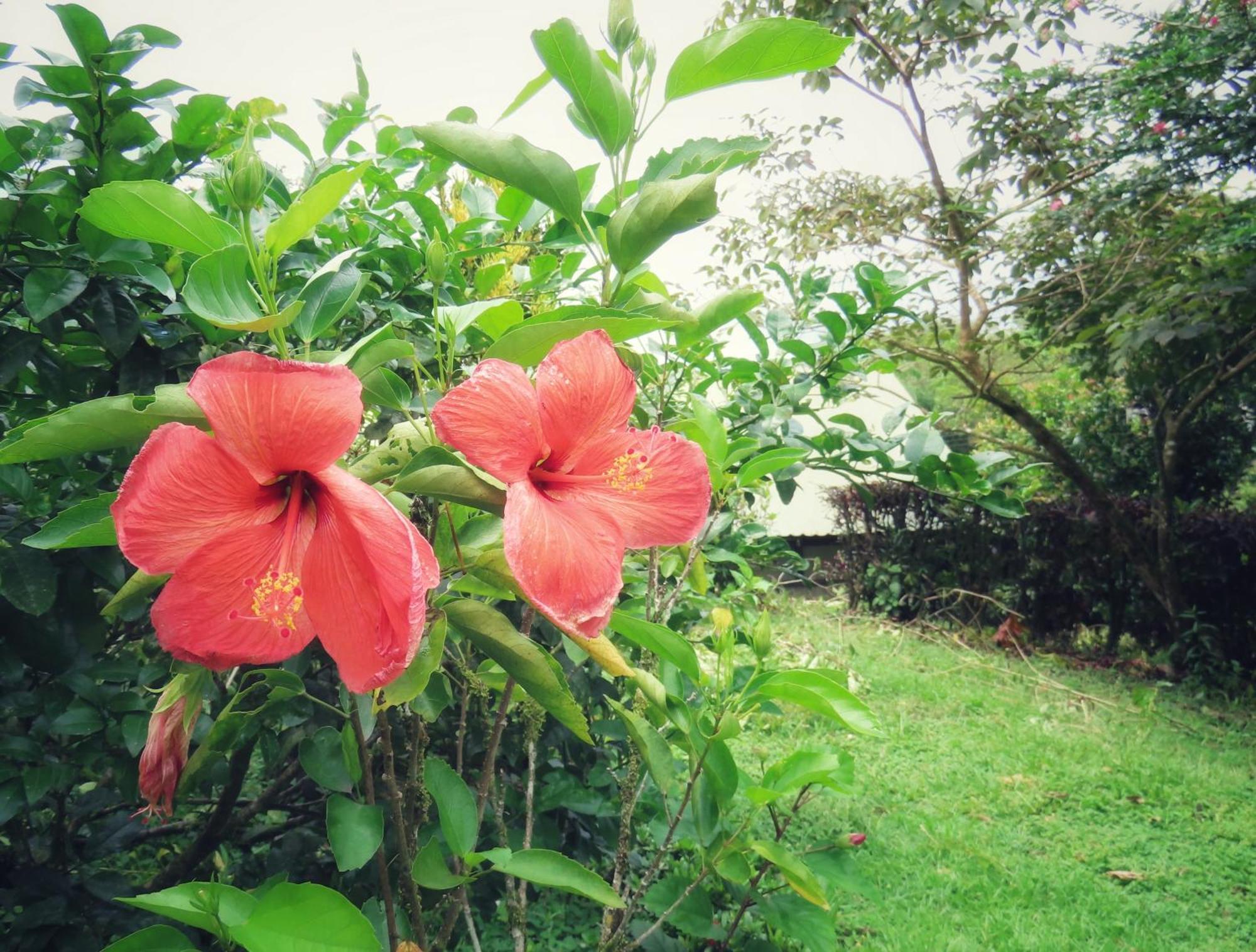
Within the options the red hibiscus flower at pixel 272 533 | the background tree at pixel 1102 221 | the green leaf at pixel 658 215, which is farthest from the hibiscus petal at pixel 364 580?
the background tree at pixel 1102 221

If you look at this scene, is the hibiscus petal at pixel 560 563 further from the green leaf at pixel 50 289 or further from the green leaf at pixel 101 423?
the green leaf at pixel 50 289

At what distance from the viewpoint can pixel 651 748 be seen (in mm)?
1061

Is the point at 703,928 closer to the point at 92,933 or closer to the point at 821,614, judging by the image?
the point at 92,933

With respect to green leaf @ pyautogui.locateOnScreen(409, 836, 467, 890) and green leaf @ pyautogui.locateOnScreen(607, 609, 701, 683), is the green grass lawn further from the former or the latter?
green leaf @ pyautogui.locateOnScreen(409, 836, 467, 890)

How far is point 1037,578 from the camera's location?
7520 mm

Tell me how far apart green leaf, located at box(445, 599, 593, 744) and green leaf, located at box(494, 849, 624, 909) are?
23cm

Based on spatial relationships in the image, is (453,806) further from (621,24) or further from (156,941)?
(621,24)

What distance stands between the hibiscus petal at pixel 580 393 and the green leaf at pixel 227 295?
195 mm

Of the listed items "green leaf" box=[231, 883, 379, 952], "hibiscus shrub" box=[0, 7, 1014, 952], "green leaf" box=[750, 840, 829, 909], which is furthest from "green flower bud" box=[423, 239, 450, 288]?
"green leaf" box=[750, 840, 829, 909]

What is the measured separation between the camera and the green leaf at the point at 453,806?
928 millimetres

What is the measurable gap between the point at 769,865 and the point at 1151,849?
9.70 feet

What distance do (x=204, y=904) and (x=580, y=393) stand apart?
0.60 m

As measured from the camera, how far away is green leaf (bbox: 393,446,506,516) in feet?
2.02

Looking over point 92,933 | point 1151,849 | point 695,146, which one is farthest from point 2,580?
point 1151,849
